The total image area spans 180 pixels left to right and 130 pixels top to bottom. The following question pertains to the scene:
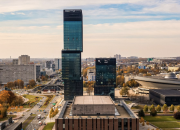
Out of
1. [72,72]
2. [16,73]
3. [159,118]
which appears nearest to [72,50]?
[72,72]

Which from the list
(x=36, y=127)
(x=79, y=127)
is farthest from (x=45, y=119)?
(x=79, y=127)

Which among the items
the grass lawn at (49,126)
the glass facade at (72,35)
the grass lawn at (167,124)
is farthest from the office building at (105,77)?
the grass lawn at (49,126)

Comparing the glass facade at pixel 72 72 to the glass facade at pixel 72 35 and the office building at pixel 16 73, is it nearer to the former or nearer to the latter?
the glass facade at pixel 72 35

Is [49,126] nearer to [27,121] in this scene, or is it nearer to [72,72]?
[27,121]

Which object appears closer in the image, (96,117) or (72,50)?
(96,117)

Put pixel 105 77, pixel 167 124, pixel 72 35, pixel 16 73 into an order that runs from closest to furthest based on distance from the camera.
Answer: pixel 167 124 → pixel 72 35 → pixel 105 77 → pixel 16 73

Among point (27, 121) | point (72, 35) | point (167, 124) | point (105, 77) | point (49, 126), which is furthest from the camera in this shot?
point (105, 77)

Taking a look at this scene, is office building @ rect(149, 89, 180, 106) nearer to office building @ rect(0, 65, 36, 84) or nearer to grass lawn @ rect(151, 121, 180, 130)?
grass lawn @ rect(151, 121, 180, 130)
